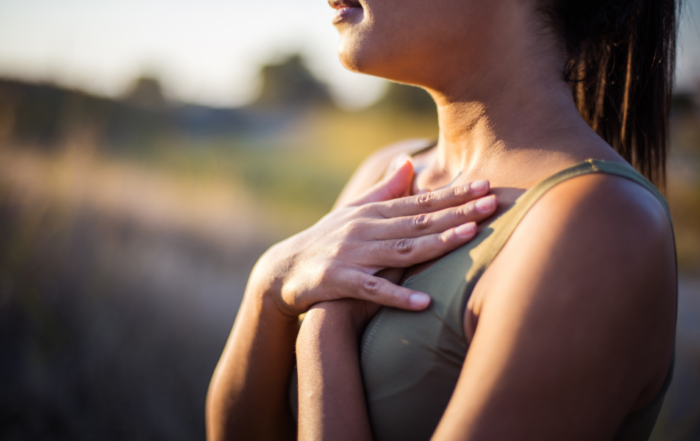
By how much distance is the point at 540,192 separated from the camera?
0.96 m

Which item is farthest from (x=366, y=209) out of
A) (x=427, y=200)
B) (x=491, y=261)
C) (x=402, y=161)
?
(x=491, y=261)

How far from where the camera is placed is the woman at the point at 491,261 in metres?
0.81

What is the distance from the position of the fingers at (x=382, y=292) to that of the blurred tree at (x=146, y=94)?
621cm

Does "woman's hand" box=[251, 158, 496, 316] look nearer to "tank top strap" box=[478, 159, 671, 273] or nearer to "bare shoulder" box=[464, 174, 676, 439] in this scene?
"tank top strap" box=[478, 159, 671, 273]

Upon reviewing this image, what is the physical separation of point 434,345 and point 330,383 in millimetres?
295

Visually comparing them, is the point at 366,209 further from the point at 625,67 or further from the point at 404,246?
the point at 625,67

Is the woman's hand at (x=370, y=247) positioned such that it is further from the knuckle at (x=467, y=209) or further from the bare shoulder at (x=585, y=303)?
the bare shoulder at (x=585, y=303)

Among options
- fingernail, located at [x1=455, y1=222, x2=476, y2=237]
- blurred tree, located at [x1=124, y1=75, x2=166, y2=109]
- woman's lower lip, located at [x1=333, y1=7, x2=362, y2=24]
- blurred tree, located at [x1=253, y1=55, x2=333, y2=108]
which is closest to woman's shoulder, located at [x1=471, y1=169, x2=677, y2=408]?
fingernail, located at [x1=455, y1=222, x2=476, y2=237]

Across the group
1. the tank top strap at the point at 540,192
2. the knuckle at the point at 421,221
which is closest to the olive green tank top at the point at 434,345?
the tank top strap at the point at 540,192

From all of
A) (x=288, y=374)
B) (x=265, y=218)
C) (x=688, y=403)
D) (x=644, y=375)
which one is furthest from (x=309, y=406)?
(x=265, y=218)

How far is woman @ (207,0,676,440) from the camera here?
814 millimetres

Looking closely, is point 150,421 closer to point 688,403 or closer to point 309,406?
point 309,406

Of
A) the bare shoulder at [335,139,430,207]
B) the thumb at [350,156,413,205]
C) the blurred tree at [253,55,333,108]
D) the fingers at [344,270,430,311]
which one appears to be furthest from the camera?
the blurred tree at [253,55,333,108]

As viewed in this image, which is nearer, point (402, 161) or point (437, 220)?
point (437, 220)
